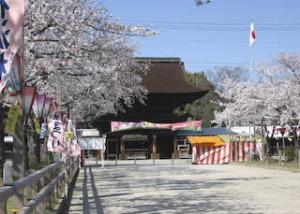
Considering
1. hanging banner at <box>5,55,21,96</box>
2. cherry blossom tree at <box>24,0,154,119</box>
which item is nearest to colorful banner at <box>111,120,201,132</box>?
cherry blossom tree at <box>24,0,154,119</box>

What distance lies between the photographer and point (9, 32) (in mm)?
6023

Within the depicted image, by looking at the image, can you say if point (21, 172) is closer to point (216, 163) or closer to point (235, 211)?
point (235, 211)

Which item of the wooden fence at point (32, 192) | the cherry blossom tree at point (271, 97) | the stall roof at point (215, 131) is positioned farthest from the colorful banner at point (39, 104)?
the stall roof at point (215, 131)

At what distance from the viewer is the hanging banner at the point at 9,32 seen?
5.75 metres

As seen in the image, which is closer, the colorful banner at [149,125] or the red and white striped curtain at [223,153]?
the red and white striped curtain at [223,153]

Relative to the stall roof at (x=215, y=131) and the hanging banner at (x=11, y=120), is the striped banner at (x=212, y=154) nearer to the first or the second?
the stall roof at (x=215, y=131)

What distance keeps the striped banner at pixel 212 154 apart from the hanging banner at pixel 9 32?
133 ft

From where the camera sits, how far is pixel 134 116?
5803cm

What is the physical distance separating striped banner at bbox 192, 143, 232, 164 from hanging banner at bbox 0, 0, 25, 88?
133ft

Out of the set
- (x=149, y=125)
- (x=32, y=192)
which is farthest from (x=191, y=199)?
(x=149, y=125)

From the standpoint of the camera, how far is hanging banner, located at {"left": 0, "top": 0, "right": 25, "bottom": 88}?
5750mm

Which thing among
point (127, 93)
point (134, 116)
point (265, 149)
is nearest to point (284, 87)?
point (265, 149)

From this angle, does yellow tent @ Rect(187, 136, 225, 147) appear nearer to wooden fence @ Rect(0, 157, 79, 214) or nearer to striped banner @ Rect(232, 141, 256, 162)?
striped banner @ Rect(232, 141, 256, 162)

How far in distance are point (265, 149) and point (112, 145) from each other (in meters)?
19.2
